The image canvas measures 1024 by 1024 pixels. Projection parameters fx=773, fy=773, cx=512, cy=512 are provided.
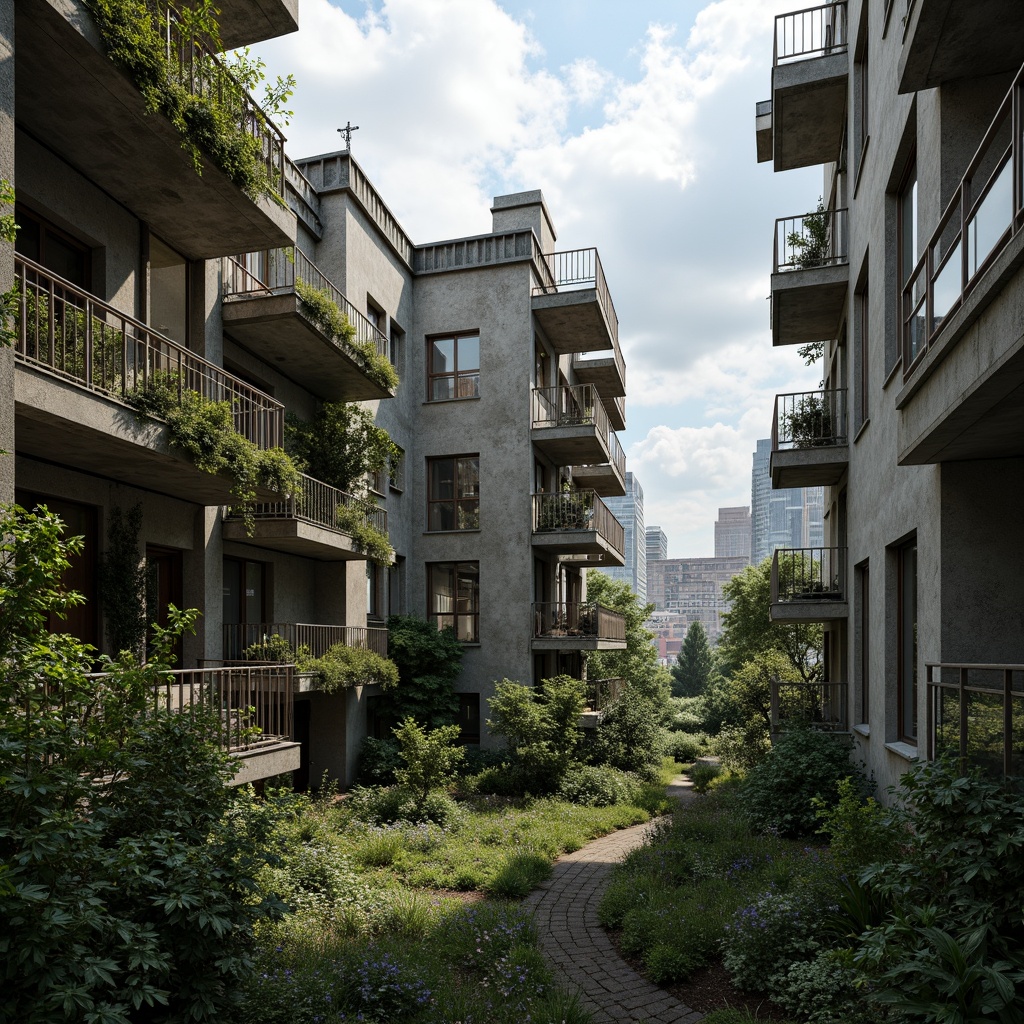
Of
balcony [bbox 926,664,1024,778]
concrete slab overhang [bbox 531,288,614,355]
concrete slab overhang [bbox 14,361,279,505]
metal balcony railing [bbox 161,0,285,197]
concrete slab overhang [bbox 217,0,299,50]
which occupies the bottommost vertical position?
balcony [bbox 926,664,1024,778]

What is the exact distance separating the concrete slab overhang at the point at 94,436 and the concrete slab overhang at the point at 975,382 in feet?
25.6

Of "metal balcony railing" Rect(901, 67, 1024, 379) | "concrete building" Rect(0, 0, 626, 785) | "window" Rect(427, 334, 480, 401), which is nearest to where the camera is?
"metal balcony railing" Rect(901, 67, 1024, 379)

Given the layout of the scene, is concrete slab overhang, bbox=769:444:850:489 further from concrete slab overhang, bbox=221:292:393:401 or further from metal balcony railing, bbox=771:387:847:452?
concrete slab overhang, bbox=221:292:393:401

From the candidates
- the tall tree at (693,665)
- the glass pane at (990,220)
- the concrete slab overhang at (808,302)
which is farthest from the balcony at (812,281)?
the tall tree at (693,665)

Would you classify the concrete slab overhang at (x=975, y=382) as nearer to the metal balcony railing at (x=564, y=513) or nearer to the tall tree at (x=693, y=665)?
the metal balcony railing at (x=564, y=513)

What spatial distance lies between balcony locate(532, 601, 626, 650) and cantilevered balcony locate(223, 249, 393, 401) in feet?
26.7

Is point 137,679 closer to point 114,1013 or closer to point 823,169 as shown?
point 114,1013

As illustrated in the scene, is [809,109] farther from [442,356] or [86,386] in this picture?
[86,386]

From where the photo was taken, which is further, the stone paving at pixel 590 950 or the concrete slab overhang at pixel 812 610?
the concrete slab overhang at pixel 812 610

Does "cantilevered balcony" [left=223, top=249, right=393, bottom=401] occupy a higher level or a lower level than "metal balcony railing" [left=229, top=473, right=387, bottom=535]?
higher

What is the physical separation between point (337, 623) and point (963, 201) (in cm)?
1416

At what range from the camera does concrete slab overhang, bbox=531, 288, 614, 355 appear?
70.7 feet

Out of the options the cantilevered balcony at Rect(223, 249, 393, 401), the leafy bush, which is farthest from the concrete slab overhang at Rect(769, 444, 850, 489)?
the cantilevered balcony at Rect(223, 249, 393, 401)

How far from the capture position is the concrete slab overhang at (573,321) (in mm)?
21562
